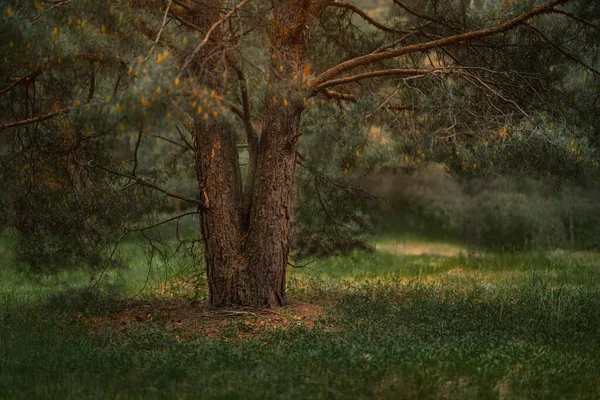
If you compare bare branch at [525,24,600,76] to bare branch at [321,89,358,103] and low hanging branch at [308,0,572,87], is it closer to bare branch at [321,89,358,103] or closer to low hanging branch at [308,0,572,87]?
low hanging branch at [308,0,572,87]

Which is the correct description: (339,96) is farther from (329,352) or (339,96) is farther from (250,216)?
(329,352)

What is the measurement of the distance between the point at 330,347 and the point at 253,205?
3.34m

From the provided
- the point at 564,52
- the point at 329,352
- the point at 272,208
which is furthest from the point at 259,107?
the point at 329,352

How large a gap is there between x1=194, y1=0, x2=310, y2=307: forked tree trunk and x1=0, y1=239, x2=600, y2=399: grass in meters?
0.57

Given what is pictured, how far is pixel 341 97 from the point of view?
1142cm

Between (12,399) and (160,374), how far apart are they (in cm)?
128

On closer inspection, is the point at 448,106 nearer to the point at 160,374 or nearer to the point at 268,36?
the point at 268,36

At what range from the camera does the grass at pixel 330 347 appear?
238 inches

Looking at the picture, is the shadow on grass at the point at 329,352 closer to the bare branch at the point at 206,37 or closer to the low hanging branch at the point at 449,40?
the bare branch at the point at 206,37

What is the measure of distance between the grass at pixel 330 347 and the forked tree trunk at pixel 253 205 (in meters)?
0.57

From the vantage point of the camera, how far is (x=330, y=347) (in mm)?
7223

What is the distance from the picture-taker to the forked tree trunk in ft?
32.6

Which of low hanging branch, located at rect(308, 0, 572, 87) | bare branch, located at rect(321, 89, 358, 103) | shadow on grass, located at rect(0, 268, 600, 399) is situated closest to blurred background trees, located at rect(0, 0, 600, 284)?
bare branch, located at rect(321, 89, 358, 103)

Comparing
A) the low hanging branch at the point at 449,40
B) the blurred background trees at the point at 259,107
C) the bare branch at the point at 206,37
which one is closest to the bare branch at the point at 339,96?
the blurred background trees at the point at 259,107
